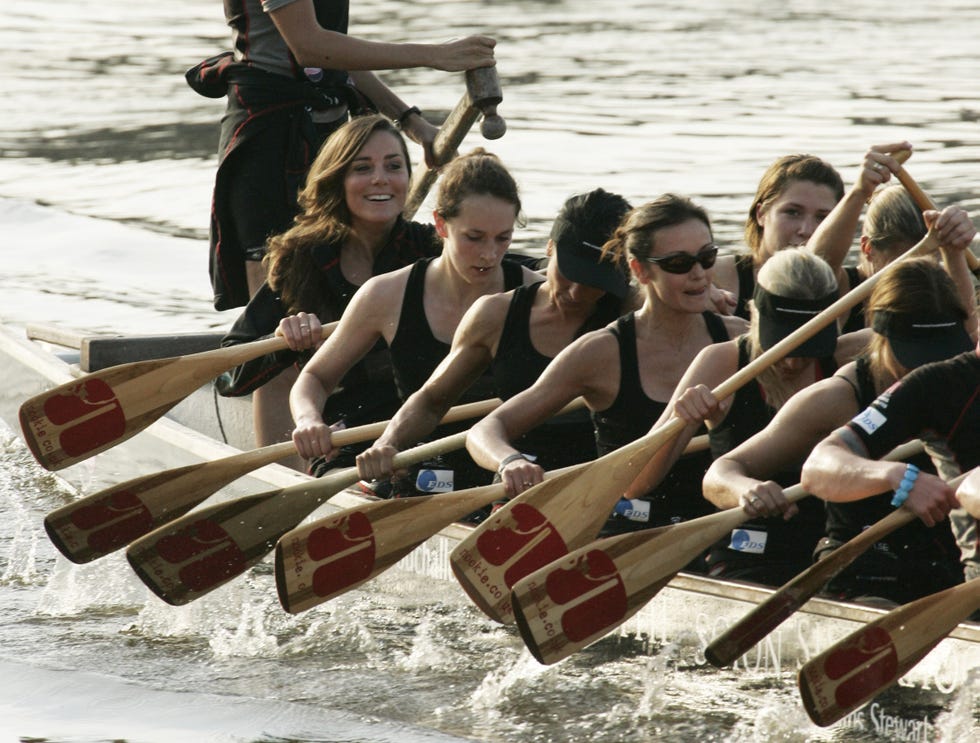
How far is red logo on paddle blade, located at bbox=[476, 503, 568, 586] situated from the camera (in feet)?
15.6

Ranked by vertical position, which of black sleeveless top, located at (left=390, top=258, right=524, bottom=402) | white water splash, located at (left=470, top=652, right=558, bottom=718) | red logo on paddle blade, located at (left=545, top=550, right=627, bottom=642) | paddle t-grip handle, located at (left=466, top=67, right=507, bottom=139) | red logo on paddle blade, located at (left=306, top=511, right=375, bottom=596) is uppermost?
paddle t-grip handle, located at (left=466, top=67, right=507, bottom=139)

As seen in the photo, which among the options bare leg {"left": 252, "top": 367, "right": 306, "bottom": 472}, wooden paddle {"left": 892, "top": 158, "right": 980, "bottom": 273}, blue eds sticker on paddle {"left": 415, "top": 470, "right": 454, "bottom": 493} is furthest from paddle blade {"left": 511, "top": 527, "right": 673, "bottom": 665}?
bare leg {"left": 252, "top": 367, "right": 306, "bottom": 472}

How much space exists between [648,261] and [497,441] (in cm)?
56

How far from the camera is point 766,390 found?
4.81 meters

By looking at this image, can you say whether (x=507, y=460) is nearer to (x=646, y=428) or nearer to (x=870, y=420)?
(x=646, y=428)

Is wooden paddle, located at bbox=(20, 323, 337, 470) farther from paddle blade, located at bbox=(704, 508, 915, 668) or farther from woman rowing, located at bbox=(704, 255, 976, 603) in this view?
paddle blade, located at bbox=(704, 508, 915, 668)

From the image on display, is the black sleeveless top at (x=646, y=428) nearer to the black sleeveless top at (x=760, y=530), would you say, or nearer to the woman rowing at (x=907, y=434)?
the black sleeveless top at (x=760, y=530)

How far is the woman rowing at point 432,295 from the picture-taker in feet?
17.5

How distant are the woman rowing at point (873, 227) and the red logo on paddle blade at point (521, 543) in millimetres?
1085

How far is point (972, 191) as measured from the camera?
40.7ft

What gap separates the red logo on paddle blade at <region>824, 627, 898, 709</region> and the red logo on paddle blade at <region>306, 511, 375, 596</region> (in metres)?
1.42

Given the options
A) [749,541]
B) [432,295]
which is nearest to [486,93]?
[432,295]

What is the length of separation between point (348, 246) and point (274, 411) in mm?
741

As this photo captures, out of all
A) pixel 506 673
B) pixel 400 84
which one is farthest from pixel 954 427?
pixel 400 84
